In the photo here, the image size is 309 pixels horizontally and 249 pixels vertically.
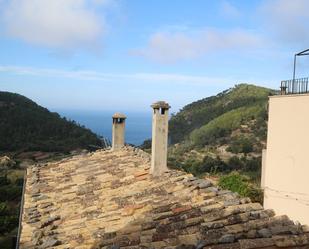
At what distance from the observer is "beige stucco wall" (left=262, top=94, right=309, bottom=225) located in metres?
6.08

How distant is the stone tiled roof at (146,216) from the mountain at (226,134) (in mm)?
21851

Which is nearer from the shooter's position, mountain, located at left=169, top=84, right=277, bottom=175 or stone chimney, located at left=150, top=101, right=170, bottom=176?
stone chimney, located at left=150, top=101, right=170, bottom=176

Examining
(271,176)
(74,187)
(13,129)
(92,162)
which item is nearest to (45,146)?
(13,129)

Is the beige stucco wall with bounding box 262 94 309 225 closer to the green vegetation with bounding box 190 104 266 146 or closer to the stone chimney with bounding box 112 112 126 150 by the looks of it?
the stone chimney with bounding box 112 112 126 150

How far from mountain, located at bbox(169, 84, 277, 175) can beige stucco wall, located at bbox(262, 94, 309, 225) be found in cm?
2348

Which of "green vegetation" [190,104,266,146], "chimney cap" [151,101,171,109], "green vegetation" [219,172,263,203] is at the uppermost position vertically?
"chimney cap" [151,101,171,109]

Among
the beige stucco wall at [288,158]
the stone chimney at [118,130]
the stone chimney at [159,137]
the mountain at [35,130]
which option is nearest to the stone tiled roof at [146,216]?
the stone chimney at [159,137]

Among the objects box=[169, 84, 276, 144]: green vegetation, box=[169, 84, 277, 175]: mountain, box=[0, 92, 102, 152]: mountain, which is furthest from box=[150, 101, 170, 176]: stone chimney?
box=[169, 84, 276, 144]: green vegetation

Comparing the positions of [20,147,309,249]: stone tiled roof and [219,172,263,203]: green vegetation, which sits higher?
[20,147,309,249]: stone tiled roof

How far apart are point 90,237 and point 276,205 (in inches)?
122

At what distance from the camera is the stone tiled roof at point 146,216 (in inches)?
197

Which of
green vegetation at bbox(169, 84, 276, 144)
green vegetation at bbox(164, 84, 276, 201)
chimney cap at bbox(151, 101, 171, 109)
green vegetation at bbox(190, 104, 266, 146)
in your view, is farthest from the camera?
green vegetation at bbox(169, 84, 276, 144)

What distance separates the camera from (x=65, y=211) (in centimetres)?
733

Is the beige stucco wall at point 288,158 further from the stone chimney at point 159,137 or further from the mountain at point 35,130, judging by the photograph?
the mountain at point 35,130
